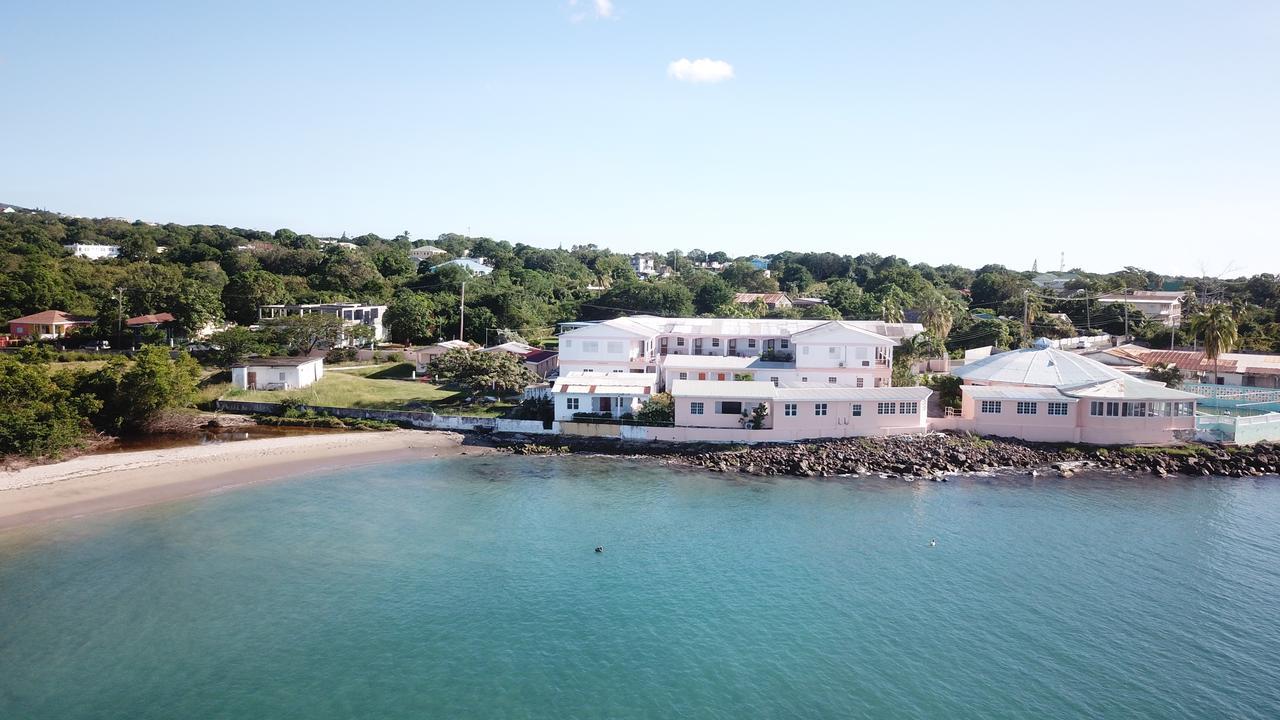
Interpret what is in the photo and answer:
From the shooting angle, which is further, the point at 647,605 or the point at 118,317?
the point at 118,317

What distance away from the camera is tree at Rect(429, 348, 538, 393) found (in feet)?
150

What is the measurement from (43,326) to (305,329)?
75.0 feet

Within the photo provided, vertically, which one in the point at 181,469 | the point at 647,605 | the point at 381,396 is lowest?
the point at 647,605

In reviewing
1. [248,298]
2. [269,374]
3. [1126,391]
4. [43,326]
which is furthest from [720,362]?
[43,326]

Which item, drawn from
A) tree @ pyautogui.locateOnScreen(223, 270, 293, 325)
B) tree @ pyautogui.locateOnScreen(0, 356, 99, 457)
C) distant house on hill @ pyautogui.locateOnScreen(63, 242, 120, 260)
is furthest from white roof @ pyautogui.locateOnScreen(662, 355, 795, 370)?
distant house on hill @ pyautogui.locateOnScreen(63, 242, 120, 260)

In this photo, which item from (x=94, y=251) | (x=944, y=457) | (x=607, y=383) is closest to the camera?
(x=944, y=457)

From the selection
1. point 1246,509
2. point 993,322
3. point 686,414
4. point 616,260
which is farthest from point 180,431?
point 616,260

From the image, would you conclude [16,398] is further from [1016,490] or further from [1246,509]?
[1246,509]

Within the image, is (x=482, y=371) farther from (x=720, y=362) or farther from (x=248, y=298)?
(x=248, y=298)

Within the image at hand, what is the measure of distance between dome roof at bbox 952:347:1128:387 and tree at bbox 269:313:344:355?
4542 centimetres

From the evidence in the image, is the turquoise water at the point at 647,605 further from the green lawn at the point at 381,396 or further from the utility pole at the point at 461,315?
the utility pole at the point at 461,315

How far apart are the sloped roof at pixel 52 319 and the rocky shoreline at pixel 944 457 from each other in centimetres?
4694

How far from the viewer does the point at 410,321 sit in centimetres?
6625

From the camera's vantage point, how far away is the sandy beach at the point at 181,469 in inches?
1214
